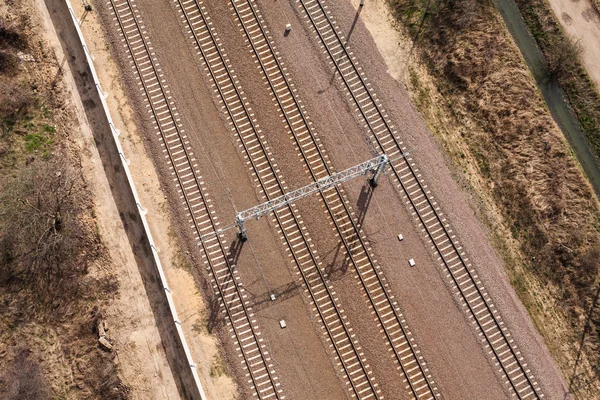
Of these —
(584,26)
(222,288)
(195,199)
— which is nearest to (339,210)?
(222,288)

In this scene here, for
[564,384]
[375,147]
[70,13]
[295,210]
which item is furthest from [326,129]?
[564,384]

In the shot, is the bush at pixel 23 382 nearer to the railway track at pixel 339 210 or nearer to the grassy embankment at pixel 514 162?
the railway track at pixel 339 210

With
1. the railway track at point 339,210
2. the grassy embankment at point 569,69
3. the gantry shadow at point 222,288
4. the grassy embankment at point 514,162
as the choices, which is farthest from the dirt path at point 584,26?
the gantry shadow at point 222,288

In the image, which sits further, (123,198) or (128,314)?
(123,198)

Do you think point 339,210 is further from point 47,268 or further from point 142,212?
Answer: point 47,268

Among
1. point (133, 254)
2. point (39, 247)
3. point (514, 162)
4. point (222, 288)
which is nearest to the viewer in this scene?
point (222, 288)

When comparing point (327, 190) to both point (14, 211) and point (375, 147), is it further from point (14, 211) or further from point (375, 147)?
point (14, 211)
